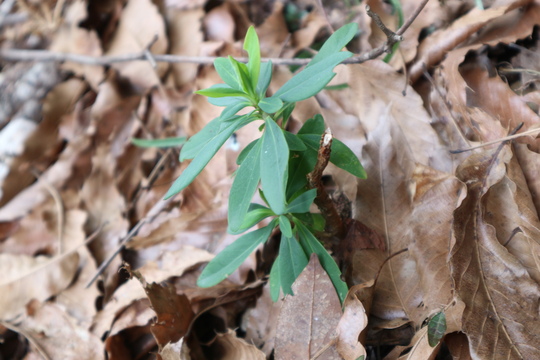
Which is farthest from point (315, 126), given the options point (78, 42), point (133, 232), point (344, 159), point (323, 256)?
point (78, 42)

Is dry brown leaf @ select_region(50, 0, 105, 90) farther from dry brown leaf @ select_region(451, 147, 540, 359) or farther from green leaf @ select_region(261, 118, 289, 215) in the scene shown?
dry brown leaf @ select_region(451, 147, 540, 359)

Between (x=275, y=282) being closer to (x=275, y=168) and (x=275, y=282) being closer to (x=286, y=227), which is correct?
(x=286, y=227)

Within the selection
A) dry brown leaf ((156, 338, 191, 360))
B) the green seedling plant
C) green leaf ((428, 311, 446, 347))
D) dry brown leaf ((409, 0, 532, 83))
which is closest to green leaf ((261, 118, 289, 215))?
the green seedling plant

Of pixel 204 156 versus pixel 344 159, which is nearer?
pixel 204 156

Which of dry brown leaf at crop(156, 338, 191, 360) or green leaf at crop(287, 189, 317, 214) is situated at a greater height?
green leaf at crop(287, 189, 317, 214)

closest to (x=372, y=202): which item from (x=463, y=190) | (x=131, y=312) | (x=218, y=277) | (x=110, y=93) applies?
(x=463, y=190)
